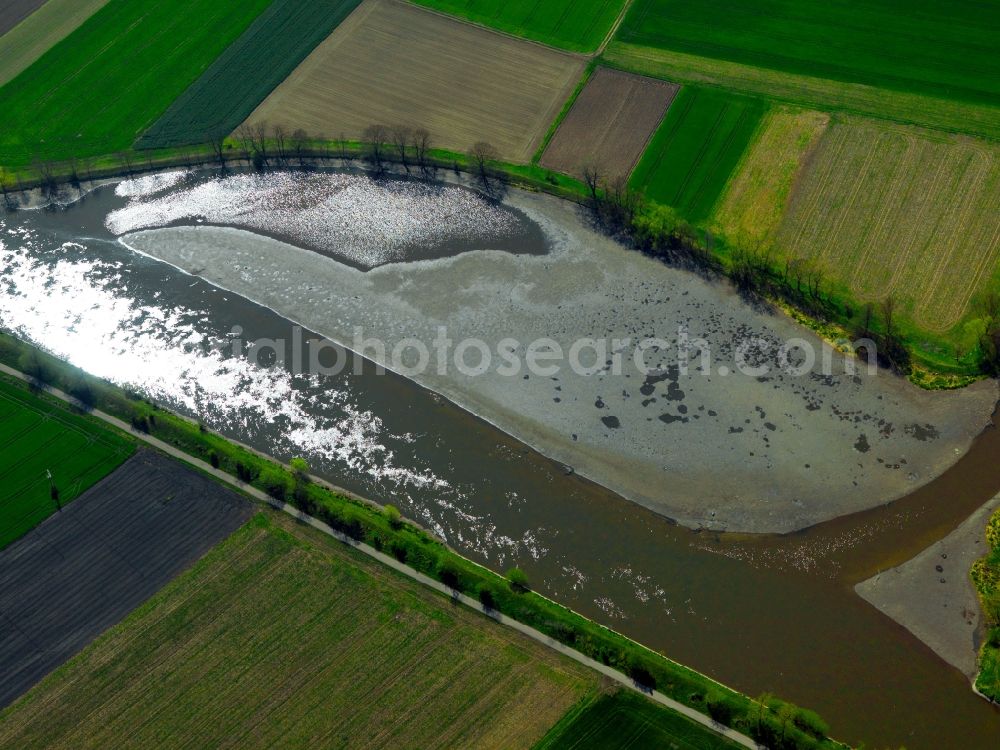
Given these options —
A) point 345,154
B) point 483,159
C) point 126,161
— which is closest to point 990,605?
point 483,159

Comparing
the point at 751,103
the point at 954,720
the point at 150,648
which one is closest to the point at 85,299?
the point at 150,648

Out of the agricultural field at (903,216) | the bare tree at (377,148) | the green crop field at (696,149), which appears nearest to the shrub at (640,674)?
the agricultural field at (903,216)

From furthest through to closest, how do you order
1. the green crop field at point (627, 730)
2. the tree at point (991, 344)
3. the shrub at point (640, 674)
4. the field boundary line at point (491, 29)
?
the field boundary line at point (491, 29) < the tree at point (991, 344) < the shrub at point (640, 674) < the green crop field at point (627, 730)

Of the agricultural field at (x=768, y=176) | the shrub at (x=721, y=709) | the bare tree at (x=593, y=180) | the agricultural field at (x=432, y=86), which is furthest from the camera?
the agricultural field at (x=432, y=86)

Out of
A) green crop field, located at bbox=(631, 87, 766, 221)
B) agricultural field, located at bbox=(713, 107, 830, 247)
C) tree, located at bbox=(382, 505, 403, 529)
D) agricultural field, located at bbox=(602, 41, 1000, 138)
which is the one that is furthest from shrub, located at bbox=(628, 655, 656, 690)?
agricultural field, located at bbox=(602, 41, 1000, 138)

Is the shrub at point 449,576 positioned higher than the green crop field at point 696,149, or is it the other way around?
the green crop field at point 696,149

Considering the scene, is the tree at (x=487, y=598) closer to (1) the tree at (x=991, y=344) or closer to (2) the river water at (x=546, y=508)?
(2) the river water at (x=546, y=508)
